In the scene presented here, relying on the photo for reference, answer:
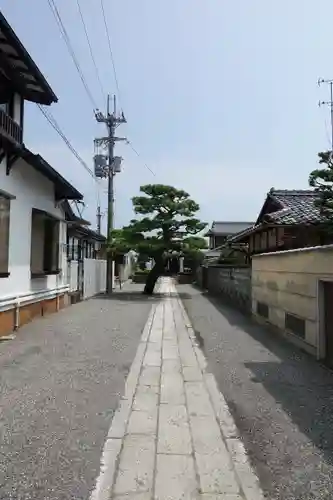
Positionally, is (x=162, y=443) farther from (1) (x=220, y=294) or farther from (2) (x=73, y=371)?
(1) (x=220, y=294)

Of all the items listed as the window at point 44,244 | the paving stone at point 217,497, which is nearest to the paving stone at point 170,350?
the window at point 44,244

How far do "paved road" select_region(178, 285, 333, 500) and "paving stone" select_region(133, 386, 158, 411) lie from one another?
2.86ft

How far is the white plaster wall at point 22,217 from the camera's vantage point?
929 centimetres

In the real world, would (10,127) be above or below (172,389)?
above

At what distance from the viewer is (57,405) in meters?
4.77

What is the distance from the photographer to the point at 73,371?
630 centimetres

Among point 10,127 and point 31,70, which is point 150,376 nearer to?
point 10,127

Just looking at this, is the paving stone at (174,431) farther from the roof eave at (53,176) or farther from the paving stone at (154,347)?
the roof eave at (53,176)

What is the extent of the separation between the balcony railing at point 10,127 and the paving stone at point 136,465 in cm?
613

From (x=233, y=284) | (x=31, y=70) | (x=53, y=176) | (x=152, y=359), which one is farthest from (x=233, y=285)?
(x=31, y=70)

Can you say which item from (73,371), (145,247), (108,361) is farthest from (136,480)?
(145,247)

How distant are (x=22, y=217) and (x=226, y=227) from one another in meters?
40.1

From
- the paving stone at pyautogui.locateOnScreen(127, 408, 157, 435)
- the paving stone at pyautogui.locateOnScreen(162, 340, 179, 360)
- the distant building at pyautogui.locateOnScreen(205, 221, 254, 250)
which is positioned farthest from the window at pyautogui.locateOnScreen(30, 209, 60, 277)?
the distant building at pyautogui.locateOnScreen(205, 221, 254, 250)

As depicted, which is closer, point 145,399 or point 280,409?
point 280,409
